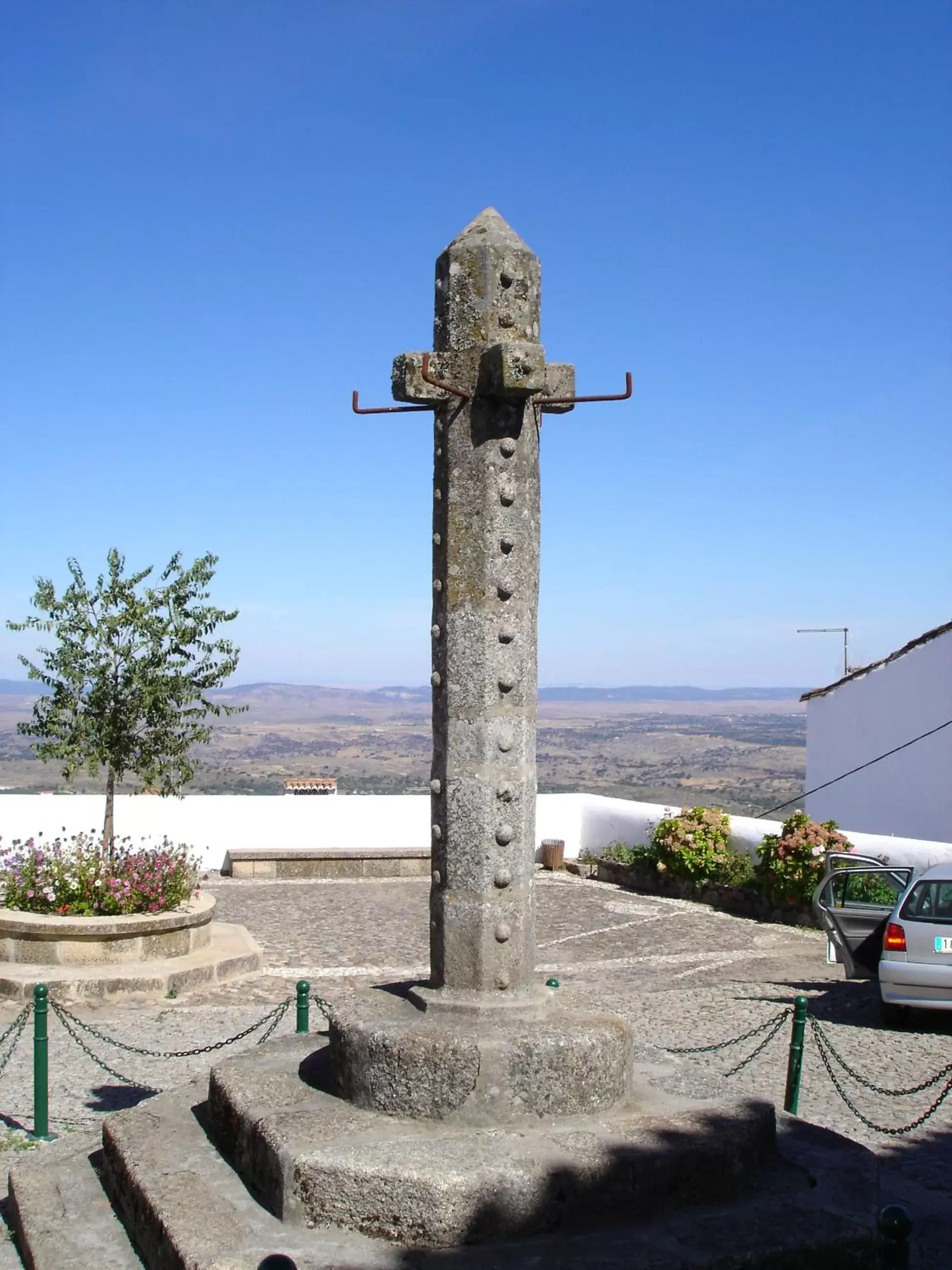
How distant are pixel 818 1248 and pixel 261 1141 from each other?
2.14 metres

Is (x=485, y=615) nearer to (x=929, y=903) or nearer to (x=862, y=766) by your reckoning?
(x=929, y=903)

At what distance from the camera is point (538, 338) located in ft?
19.1

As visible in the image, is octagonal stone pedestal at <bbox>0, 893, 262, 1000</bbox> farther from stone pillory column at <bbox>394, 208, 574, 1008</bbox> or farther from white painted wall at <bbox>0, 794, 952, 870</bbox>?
white painted wall at <bbox>0, 794, 952, 870</bbox>

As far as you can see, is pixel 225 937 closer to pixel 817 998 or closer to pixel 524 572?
pixel 817 998

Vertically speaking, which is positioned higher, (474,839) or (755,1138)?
(474,839)

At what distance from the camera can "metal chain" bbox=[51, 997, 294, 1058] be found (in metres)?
7.21

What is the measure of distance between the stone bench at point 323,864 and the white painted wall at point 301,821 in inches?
21.4

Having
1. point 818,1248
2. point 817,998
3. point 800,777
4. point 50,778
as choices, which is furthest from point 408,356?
point 800,777

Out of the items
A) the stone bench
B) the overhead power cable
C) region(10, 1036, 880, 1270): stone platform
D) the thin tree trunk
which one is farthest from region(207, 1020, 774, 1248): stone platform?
the stone bench

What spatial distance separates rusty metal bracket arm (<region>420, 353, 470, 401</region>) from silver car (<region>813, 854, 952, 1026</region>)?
6203mm

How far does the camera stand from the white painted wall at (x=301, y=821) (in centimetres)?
1800

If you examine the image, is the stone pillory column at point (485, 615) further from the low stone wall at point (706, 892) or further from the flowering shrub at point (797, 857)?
the low stone wall at point (706, 892)

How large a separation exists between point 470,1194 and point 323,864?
46.8ft

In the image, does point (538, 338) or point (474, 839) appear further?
point (538, 338)
